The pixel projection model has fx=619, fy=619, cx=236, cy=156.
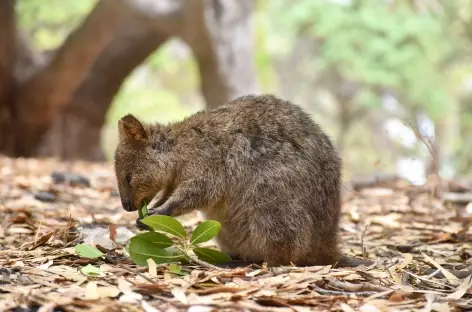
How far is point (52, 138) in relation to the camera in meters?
10.8

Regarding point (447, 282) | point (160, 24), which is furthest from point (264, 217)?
point (160, 24)

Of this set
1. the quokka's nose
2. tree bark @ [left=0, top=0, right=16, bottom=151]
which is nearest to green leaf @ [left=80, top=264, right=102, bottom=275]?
the quokka's nose

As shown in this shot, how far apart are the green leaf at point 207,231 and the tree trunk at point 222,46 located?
575cm

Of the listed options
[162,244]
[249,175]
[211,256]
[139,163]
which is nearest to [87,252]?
[162,244]

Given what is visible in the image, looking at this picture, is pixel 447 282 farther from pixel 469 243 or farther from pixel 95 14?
pixel 95 14

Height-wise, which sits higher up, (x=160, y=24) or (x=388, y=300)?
(x=160, y=24)

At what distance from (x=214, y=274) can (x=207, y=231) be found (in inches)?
16.7

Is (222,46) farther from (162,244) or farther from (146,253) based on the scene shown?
(146,253)

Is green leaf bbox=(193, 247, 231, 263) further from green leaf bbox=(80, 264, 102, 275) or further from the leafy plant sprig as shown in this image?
green leaf bbox=(80, 264, 102, 275)

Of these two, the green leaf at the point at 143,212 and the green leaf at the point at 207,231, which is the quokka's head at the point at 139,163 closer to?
the green leaf at the point at 143,212

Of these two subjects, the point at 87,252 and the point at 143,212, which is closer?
the point at 87,252

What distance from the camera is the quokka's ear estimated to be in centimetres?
369

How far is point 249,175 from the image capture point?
337 centimetres

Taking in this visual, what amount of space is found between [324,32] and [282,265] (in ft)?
35.5
